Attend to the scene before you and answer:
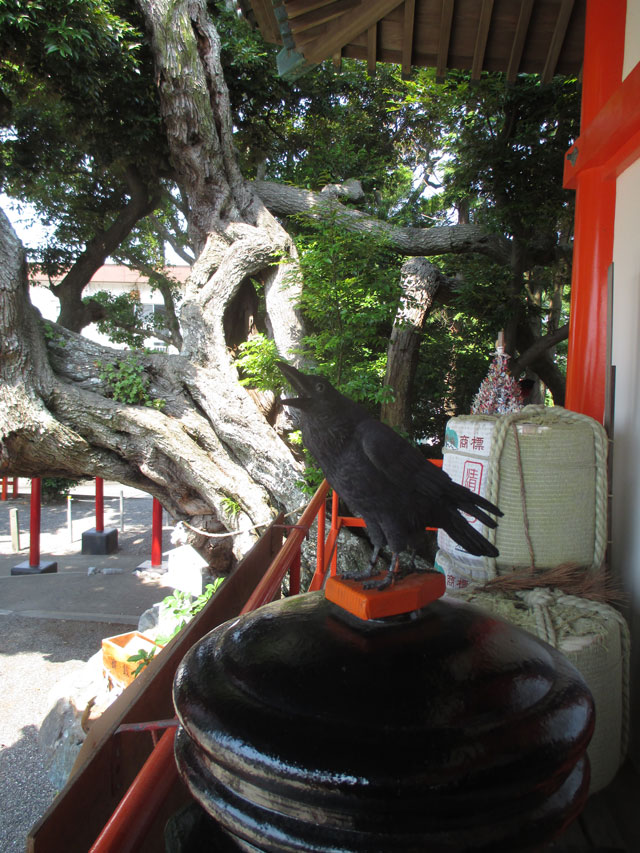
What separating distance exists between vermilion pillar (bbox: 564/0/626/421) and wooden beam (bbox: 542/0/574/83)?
0.17 meters

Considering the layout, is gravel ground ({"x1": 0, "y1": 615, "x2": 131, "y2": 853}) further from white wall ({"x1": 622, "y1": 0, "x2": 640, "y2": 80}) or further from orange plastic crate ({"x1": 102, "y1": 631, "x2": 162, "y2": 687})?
white wall ({"x1": 622, "y1": 0, "x2": 640, "y2": 80})

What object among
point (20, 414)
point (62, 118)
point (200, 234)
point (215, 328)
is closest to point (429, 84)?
point (200, 234)

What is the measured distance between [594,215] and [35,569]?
8657 millimetres

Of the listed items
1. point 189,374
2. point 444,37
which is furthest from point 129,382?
point 444,37

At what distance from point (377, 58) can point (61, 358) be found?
14.6 feet

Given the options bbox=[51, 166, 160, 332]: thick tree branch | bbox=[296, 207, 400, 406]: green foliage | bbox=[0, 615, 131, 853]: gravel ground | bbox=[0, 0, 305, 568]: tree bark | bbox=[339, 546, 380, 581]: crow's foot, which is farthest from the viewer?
bbox=[51, 166, 160, 332]: thick tree branch

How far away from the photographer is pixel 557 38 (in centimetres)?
312

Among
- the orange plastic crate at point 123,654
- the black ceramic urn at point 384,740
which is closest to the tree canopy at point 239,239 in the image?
the orange plastic crate at point 123,654

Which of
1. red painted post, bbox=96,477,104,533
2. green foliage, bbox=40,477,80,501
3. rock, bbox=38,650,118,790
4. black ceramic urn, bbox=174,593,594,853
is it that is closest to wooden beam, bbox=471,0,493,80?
black ceramic urn, bbox=174,593,594,853

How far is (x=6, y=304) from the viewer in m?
5.25

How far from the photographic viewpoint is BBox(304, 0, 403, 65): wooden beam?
117 inches

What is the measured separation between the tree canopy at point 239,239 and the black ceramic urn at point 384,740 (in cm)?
431

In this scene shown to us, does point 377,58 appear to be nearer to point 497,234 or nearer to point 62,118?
point 497,234

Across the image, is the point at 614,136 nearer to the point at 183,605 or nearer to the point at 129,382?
the point at 129,382
